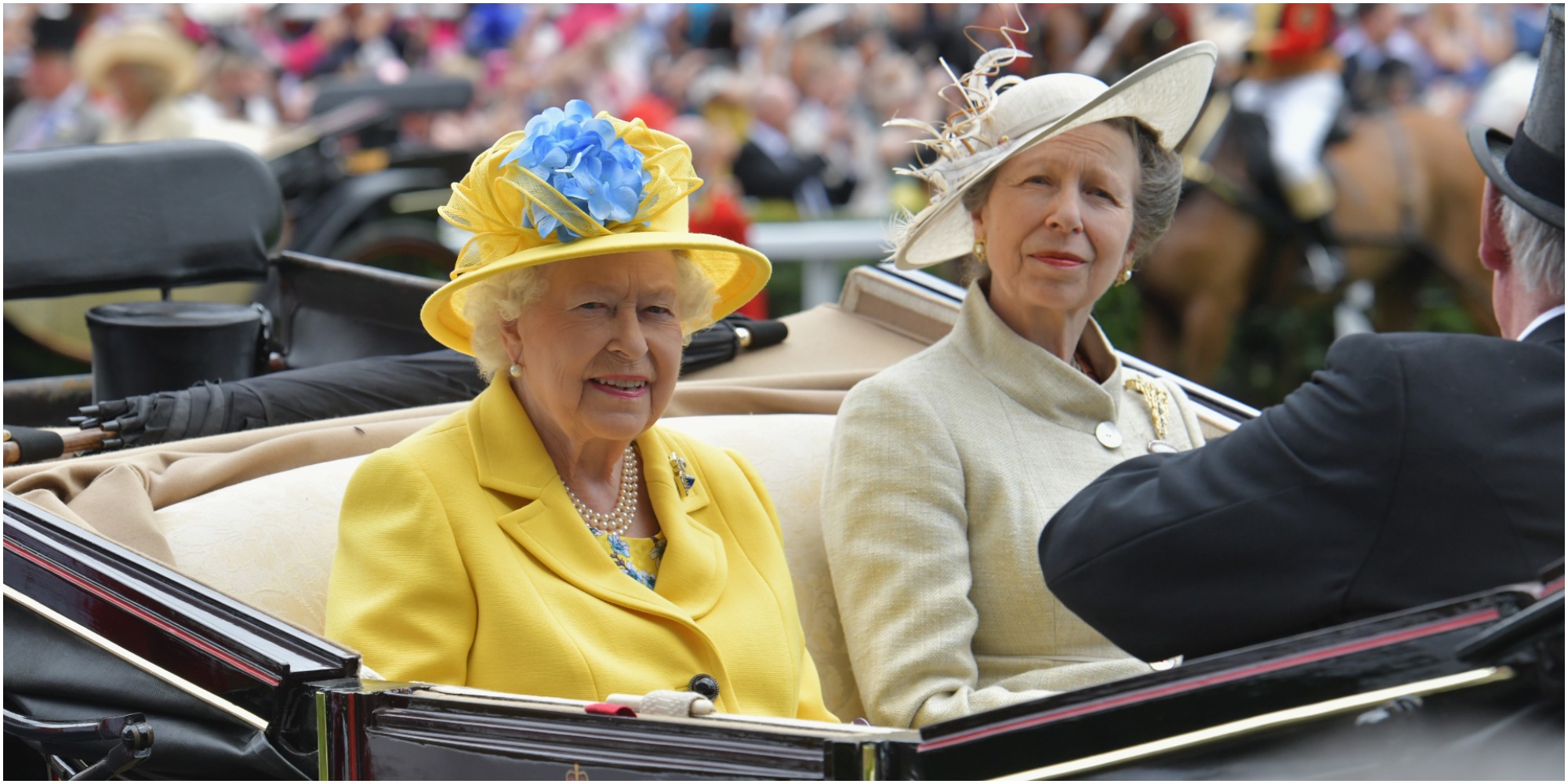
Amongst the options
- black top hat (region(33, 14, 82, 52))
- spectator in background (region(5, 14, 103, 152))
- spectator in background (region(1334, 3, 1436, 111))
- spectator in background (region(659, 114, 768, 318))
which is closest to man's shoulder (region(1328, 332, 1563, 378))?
spectator in background (region(659, 114, 768, 318))

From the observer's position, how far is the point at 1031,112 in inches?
98.9

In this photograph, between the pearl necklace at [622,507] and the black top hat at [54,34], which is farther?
the black top hat at [54,34]

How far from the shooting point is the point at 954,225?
8.82 feet

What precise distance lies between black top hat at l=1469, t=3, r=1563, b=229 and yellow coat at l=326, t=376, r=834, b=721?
41.1 inches

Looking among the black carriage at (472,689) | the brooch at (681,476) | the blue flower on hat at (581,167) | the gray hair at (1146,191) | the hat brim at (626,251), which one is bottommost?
the black carriage at (472,689)

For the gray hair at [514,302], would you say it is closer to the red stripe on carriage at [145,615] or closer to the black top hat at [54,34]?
the red stripe on carriage at [145,615]

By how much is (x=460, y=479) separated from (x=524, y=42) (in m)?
10.2

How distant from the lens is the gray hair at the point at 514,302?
2.06 meters

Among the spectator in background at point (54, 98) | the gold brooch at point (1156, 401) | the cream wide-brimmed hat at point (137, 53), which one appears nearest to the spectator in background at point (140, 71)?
the cream wide-brimmed hat at point (137, 53)

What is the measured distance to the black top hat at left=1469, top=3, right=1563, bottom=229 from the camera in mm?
1575

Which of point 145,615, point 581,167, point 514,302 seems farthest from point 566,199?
point 145,615

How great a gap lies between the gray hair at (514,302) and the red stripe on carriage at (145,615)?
0.50m

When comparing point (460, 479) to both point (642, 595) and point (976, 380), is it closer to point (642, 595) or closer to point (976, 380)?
point (642, 595)

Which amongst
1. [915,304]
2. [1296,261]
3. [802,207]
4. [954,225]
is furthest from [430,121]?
[954,225]
